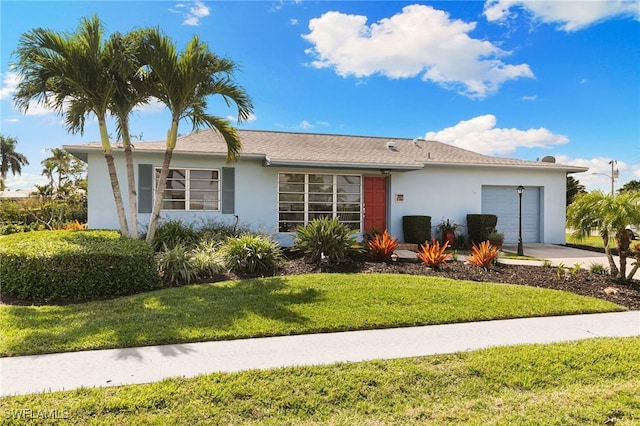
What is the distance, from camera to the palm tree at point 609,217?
282 inches

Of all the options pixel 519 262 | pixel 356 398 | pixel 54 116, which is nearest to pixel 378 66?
pixel 519 262

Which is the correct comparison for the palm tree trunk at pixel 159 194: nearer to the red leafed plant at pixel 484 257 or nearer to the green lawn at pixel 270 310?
the green lawn at pixel 270 310

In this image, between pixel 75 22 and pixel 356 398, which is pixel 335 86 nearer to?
pixel 75 22

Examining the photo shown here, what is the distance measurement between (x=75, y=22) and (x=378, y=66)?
9.28 metres

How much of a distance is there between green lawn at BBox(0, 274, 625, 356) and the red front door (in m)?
5.73

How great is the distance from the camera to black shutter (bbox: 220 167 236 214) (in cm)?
1157

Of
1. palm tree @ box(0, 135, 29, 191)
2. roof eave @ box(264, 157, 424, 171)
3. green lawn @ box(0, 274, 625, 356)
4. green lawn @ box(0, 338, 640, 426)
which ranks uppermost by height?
palm tree @ box(0, 135, 29, 191)

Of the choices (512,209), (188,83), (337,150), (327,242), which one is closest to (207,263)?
(327,242)

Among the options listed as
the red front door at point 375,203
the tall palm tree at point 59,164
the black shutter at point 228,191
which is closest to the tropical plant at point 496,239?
the red front door at point 375,203

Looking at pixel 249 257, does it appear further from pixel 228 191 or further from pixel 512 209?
pixel 512 209

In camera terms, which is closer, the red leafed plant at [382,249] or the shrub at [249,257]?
the shrub at [249,257]

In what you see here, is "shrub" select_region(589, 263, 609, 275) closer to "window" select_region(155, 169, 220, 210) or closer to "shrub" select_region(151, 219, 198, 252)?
"shrub" select_region(151, 219, 198, 252)

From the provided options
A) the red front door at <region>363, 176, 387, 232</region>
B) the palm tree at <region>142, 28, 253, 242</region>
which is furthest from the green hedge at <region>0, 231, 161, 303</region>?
the red front door at <region>363, 176, 387, 232</region>

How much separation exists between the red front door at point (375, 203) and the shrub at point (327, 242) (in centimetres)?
433
